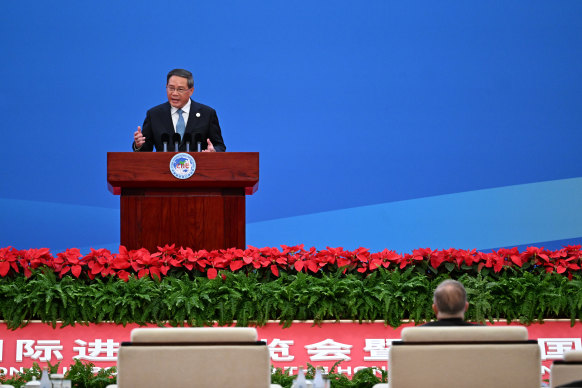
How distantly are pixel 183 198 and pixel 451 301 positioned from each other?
5.83 feet

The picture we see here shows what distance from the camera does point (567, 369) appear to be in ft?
7.94

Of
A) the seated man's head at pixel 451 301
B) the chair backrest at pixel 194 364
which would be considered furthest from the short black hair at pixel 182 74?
the chair backrest at pixel 194 364

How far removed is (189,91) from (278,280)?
148 centimetres

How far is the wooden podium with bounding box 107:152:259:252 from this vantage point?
13.3 feet

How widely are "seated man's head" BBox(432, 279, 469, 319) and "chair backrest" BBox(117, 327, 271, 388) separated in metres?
0.79

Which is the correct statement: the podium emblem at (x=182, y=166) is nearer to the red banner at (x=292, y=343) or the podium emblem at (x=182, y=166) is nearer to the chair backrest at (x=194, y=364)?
the red banner at (x=292, y=343)

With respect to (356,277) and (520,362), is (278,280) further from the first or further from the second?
(520,362)

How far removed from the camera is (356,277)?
3.87 metres

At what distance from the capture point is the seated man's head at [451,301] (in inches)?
114

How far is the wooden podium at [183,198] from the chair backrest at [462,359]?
5.94 ft

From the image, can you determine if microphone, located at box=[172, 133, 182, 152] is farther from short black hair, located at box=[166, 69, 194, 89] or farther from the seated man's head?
the seated man's head

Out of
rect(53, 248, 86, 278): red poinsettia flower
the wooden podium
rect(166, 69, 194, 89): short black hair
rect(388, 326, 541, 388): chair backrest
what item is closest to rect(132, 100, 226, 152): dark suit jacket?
rect(166, 69, 194, 89): short black hair

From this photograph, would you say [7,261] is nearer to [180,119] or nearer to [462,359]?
[180,119]

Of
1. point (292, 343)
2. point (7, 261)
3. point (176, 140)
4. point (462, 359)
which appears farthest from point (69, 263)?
point (462, 359)
